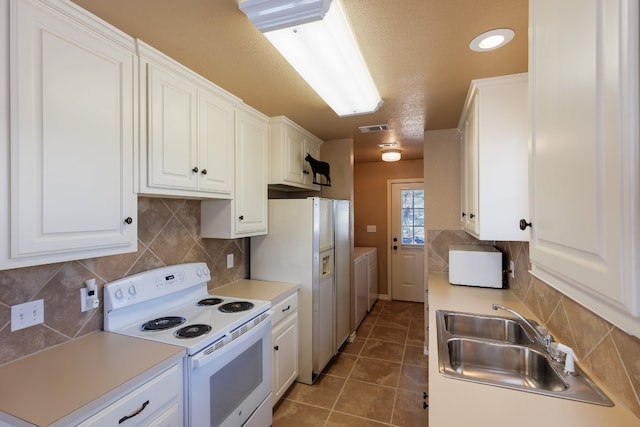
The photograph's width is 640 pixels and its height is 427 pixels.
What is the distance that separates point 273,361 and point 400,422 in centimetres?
101

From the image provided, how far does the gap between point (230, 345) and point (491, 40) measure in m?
2.04

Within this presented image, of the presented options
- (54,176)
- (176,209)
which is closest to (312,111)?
(176,209)

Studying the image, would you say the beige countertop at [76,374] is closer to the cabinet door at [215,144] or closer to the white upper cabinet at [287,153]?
the cabinet door at [215,144]

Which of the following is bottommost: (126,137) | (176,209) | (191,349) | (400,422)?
(400,422)

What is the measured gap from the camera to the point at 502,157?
1.72 m

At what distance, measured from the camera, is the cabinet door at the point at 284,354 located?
7.18 feet

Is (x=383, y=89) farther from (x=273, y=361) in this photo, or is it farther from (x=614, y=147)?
(x=273, y=361)

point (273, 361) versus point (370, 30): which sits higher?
point (370, 30)

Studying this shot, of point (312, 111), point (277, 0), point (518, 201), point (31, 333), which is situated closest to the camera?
point (277, 0)

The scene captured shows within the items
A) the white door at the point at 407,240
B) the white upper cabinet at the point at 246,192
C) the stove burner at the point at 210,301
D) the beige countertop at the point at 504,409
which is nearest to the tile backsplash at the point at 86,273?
the white upper cabinet at the point at 246,192

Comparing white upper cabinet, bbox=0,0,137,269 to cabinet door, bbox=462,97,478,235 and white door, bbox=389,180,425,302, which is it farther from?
white door, bbox=389,180,425,302

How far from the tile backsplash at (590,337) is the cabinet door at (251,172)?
77.5 inches

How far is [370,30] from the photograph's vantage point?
1358 mm

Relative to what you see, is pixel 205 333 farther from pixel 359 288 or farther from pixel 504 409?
pixel 359 288
